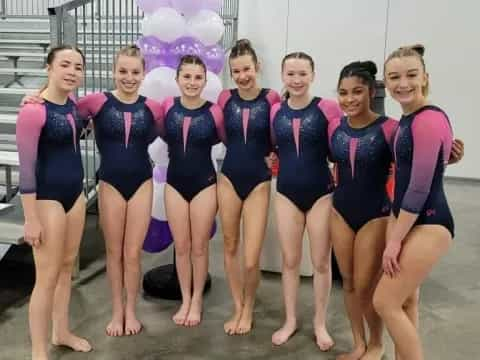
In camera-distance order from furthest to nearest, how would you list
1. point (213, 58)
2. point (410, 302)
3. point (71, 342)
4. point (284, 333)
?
point (213, 58) < point (284, 333) < point (71, 342) < point (410, 302)

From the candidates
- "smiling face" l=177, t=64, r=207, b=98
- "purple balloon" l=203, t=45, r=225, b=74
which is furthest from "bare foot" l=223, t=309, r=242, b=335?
"purple balloon" l=203, t=45, r=225, b=74

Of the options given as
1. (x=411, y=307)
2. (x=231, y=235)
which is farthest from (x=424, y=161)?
(x=231, y=235)

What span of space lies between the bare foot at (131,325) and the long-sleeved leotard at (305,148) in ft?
3.24

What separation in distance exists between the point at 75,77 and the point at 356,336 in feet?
5.33

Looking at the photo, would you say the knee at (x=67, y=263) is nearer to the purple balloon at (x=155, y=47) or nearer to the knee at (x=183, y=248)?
the knee at (x=183, y=248)

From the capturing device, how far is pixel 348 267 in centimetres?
243

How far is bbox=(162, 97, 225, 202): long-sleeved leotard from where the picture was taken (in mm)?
2701

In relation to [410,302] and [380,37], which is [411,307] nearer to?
[410,302]

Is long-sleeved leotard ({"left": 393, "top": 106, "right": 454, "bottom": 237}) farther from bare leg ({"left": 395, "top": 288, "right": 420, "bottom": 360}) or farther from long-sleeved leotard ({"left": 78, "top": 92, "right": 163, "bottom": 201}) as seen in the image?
long-sleeved leotard ({"left": 78, "top": 92, "right": 163, "bottom": 201})

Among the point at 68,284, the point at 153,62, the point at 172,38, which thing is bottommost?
the point at 68,284

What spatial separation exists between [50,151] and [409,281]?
1.46m

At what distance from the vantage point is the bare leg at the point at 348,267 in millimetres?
2377

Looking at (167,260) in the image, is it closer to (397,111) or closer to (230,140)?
(230,140)

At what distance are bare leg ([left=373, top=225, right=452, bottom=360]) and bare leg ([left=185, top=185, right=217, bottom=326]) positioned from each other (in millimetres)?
998
